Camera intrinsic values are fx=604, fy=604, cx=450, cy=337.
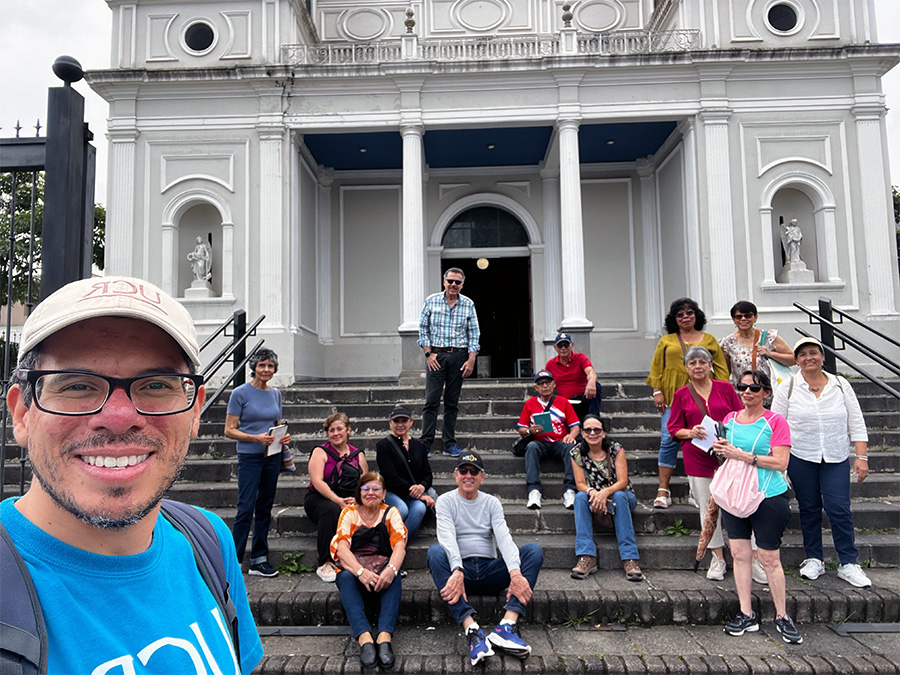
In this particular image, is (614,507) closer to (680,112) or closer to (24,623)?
(24,623)

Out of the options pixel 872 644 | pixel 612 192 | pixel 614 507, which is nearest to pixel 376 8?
pixel 612 192

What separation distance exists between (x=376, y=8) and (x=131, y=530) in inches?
580

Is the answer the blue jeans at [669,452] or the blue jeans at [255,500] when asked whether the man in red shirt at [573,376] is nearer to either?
the blue jeans at [669,452]

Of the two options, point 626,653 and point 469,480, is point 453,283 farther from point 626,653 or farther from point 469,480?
point 626,653

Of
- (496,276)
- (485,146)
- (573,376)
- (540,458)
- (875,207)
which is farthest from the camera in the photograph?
(496,276)

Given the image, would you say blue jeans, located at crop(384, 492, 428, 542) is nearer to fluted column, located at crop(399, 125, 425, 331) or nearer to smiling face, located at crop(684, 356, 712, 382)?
smiling face, located at crop(684, 356, 712, 382)

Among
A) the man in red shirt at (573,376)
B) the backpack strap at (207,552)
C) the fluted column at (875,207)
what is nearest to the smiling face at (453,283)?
the man in red shirt at (573,376)

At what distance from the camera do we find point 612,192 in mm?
13273

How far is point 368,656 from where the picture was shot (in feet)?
11.6

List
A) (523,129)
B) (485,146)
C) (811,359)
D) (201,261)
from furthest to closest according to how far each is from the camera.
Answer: (485,146) < (523,129) < (201,261) < (811,359)

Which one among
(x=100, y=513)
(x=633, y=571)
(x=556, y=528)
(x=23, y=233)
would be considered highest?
(x=23, y=233)

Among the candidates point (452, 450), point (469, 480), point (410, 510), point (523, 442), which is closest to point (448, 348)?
point (452, 450)

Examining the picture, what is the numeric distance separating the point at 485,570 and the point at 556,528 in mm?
1351

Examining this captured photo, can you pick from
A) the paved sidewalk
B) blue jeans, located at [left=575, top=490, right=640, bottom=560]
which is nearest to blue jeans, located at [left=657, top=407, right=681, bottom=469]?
blue jeans, located at [left=575, top=490, right=640, bottom=560]
